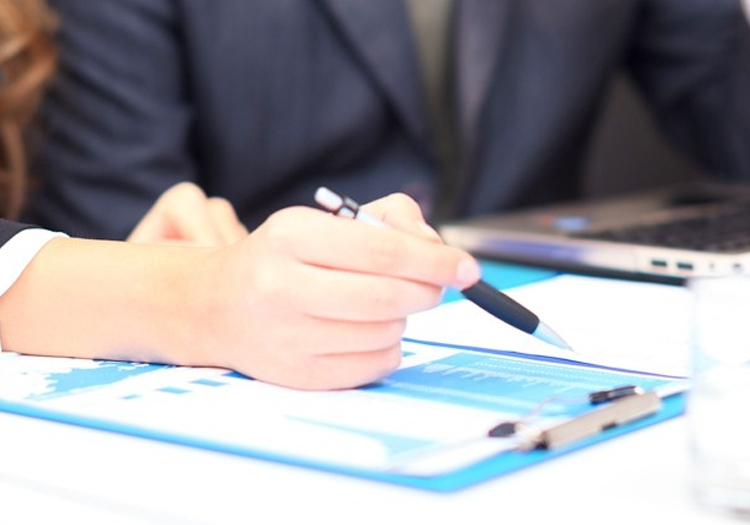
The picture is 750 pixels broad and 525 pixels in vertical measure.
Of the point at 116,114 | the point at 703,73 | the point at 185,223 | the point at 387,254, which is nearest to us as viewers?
the point at 387,254

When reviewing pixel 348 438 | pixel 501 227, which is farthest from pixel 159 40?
pixel 348 438

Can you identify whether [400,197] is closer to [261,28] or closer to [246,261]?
[246,261]

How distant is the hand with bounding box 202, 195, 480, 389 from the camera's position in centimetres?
62

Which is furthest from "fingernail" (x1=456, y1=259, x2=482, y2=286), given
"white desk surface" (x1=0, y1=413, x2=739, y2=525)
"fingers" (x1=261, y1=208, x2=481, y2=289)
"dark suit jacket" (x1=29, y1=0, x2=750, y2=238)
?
"dark suit jacket" (x1=29, y1=0, x2=750, y2=238)

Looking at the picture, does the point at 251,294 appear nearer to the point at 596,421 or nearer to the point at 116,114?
the point at 596,421

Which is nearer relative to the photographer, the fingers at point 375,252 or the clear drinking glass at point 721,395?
the clear drinking glass at point 721,395

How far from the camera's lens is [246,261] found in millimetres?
659

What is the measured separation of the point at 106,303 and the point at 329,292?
0.62ft

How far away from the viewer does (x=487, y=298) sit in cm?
69

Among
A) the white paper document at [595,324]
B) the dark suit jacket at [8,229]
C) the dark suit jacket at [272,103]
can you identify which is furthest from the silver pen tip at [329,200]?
the dark suit jacket at [272,103]

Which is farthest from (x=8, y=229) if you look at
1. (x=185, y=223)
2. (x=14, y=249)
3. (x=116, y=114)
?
(x=116, y=114)

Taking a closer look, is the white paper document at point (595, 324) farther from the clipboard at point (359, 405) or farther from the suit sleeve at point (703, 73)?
the suit sleeve at point (703, 73)

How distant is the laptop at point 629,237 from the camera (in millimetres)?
963

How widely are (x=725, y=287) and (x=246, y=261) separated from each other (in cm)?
26
